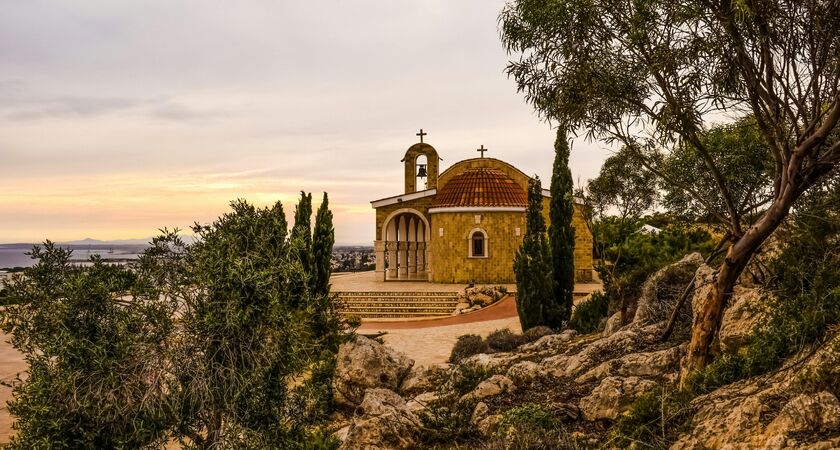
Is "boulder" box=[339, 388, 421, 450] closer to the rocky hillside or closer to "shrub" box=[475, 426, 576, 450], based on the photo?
the rocky hillside

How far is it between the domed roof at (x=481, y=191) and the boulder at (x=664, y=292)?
15.5 meters

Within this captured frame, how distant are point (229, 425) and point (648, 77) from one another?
21.3 feet

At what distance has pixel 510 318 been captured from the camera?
65.5 feet

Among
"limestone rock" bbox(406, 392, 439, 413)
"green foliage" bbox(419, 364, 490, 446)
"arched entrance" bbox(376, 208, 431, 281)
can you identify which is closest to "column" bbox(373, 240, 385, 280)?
"arched entrance" bbox(376, 208, 431, 281)

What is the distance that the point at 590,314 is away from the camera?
16.3 meters

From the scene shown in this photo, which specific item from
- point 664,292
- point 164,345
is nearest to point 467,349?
point 664,292

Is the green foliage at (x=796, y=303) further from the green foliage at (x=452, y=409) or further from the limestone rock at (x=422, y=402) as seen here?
the limestone rock at (x=422, y=402)

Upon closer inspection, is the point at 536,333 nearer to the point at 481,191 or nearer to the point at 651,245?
the point at 651,245

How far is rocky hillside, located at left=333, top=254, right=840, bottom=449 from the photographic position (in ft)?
16.2

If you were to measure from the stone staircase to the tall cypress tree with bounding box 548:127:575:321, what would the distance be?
5133mm

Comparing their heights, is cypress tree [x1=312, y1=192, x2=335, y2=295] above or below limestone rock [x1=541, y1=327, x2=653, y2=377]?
above

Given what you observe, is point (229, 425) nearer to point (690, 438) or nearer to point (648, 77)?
point (690, 438)

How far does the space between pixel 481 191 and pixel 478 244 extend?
2668 millimetres

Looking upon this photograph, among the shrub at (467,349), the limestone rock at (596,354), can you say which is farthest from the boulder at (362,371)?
the limestone rock at (596,354)
